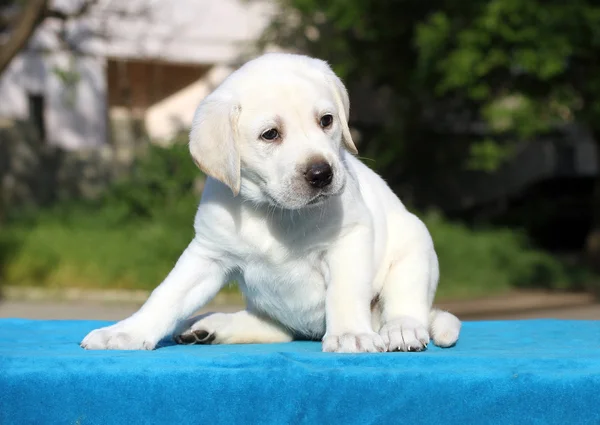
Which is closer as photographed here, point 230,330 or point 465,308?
point 230,330

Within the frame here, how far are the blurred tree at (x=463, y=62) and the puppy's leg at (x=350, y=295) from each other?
11009mm

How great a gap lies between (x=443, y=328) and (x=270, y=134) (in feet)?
3.64

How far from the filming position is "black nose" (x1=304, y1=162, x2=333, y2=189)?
3359mm

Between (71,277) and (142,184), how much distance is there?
3591mm

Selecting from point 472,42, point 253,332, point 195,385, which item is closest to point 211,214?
point 253,332

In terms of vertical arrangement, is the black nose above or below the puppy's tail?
above

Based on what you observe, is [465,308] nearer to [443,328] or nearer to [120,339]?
[443,328]

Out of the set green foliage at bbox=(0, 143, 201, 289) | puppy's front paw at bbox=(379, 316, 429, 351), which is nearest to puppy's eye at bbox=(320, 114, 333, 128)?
puppy's front paw at bbox=(379, 316, 429, 351)

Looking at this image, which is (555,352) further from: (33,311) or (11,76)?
(11,76)

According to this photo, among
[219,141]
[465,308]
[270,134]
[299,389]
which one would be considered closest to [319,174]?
[270,134]

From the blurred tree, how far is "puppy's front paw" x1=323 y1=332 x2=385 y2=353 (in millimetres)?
11352

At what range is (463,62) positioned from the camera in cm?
1451

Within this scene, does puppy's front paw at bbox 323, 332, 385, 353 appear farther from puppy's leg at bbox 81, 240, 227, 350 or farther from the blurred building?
the blurred building

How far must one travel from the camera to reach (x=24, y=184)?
1714 centimetres
